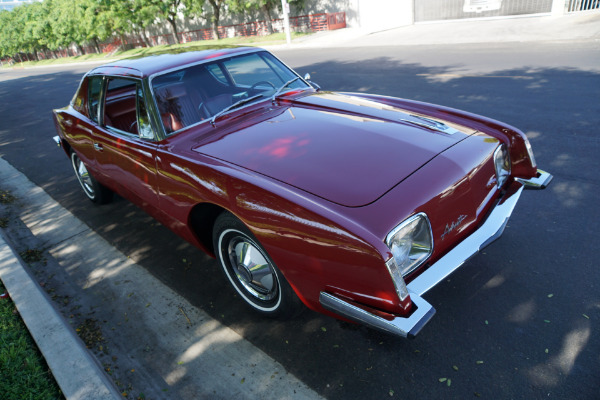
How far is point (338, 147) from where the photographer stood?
2723 millimetres

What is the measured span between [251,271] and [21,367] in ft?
5.11

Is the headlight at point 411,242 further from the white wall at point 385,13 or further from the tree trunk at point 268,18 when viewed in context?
the tree trunk at point 268,18

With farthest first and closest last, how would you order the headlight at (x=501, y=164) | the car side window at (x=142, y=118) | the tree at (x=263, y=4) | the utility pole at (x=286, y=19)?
the tree at (x=263, y=4) < the utility pole at (x=286, y=19) < the car side window at (x=142, y=118) < the headlight at (x=501, y=164)

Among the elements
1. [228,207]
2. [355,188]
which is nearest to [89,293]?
[228,207]

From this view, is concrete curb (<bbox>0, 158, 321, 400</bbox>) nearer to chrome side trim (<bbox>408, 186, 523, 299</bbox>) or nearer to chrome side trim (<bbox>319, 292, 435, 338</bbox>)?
chrome side trim (<bbox>319, 292, 435, 338</bbox>)

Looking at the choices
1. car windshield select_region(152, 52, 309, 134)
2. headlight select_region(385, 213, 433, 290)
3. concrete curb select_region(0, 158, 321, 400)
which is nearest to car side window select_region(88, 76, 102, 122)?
car windshield select_region(152, 52, 309, 134)

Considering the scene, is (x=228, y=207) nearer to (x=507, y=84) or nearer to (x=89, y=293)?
(x=89, y=293)

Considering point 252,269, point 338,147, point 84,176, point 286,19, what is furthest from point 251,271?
point 286,19

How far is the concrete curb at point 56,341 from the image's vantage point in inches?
93.9

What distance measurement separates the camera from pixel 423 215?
7.32 ft

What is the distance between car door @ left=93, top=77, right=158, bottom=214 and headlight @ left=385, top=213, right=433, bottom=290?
6.52ft

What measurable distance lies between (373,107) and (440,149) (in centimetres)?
98

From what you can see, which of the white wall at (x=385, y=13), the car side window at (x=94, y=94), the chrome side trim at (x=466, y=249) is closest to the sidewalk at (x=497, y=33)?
the white wall at (x=385, y=13)

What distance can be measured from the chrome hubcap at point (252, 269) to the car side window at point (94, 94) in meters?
2.28
